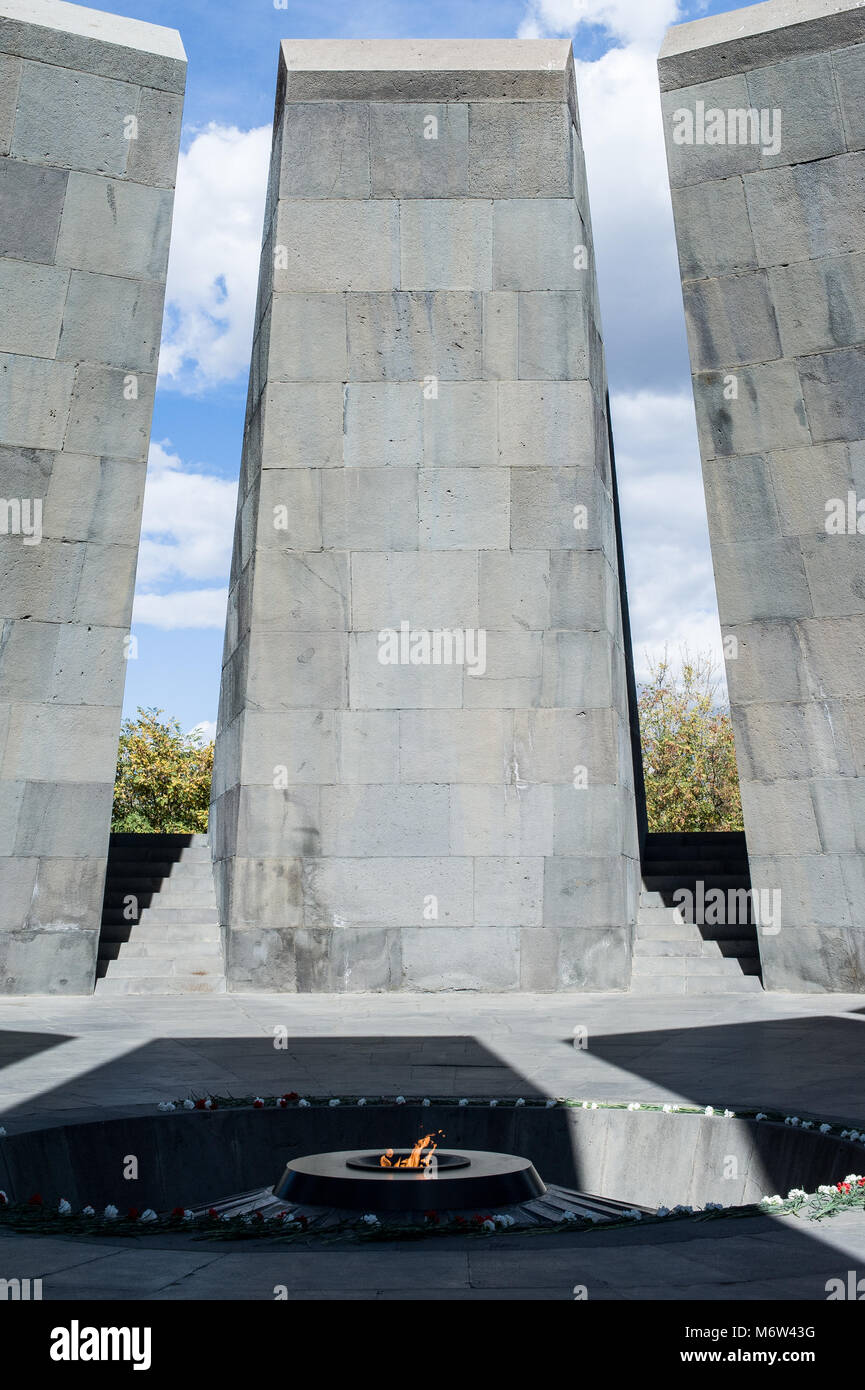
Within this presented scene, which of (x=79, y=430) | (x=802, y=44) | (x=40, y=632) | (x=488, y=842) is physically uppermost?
(x=802, y=44)

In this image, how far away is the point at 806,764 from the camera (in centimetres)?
1575

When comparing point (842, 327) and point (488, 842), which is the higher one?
point (842, 327)

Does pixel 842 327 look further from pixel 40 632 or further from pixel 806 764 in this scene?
pixel 40 632

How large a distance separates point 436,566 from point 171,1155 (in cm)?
964

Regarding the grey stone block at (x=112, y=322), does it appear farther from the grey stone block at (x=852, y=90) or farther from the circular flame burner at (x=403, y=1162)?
the circular flame burner at (x=403, y=1162)

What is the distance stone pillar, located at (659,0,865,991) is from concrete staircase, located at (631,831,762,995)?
0.84 metres

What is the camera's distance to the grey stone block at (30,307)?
50.6 feet

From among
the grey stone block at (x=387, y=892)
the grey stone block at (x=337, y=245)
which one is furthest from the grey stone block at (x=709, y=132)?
the grey stone block at (x=387, y=892)

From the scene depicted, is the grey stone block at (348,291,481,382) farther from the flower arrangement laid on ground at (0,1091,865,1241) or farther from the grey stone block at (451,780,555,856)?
the flower arrangement laid on ground at (0,1091,865,1241)

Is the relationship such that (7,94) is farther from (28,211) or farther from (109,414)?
(109,414)

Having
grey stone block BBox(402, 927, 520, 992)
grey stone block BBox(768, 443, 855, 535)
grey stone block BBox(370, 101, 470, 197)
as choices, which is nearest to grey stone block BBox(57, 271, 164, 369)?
grey stone block BBox(370, 101, 470, 197)

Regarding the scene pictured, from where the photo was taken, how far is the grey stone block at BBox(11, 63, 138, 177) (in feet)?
51.8

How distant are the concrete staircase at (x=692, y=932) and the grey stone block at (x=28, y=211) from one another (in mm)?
11927

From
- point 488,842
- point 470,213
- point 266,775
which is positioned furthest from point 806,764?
point 470,213
